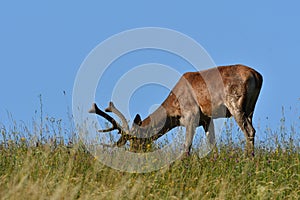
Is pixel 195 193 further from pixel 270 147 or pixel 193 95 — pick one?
pixel 193 95

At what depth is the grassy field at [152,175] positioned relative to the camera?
7184mm

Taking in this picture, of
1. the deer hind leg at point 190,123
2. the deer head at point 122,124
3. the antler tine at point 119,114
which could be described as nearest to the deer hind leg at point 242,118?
the deer hind leg at point 190,123

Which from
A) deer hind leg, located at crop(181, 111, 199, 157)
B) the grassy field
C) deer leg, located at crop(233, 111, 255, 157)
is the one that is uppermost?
deer hind leg, located at crop(181, 111, 199, 157)

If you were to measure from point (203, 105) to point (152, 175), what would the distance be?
235 inches

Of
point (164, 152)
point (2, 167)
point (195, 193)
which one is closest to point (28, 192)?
point (195, 193)

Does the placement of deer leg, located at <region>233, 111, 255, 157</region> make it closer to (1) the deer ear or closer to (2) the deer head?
(2) the deer head

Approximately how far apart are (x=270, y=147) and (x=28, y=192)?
5.19m

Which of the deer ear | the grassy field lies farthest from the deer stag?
the grassy field

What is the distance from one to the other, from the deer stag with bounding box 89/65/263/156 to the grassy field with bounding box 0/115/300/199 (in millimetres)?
3212

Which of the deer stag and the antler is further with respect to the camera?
the antler

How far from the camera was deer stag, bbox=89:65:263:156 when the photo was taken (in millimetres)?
13523

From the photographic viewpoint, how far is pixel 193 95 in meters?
14.3

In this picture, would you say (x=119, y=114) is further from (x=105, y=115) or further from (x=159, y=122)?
(x=159, y=122)

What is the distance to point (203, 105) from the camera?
14125mm
